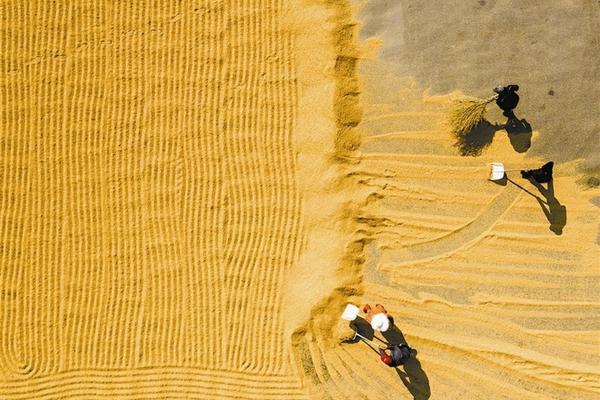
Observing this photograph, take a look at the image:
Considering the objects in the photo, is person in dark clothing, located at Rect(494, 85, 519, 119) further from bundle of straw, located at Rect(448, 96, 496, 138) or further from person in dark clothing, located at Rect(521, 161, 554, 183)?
person in dark clothing, located at Rect(521, 161, 554, 183)

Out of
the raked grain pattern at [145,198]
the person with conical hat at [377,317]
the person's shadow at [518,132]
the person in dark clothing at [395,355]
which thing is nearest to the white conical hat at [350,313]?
the person with conical hat at [377,317]

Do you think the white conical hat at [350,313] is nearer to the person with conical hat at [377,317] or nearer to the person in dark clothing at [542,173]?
the person with conical hat at [377,317]

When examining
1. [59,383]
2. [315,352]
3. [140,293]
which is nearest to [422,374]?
[315,352]

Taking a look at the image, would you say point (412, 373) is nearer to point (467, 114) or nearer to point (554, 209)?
point (554, 209)

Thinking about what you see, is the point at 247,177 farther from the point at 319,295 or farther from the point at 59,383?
the point at 59,383

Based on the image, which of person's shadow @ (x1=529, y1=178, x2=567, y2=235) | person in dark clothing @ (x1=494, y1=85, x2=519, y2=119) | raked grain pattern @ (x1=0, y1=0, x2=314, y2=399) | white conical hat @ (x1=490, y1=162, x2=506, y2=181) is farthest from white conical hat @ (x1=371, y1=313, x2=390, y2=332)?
person in dark clothing @ (x1=494, y1=85, x2=519, y2=119)

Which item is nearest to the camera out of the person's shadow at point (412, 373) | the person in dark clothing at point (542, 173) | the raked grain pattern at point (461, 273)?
the person in dark clothing at point (542, 173)

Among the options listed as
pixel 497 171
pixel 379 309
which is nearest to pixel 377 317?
pixel 379 309
